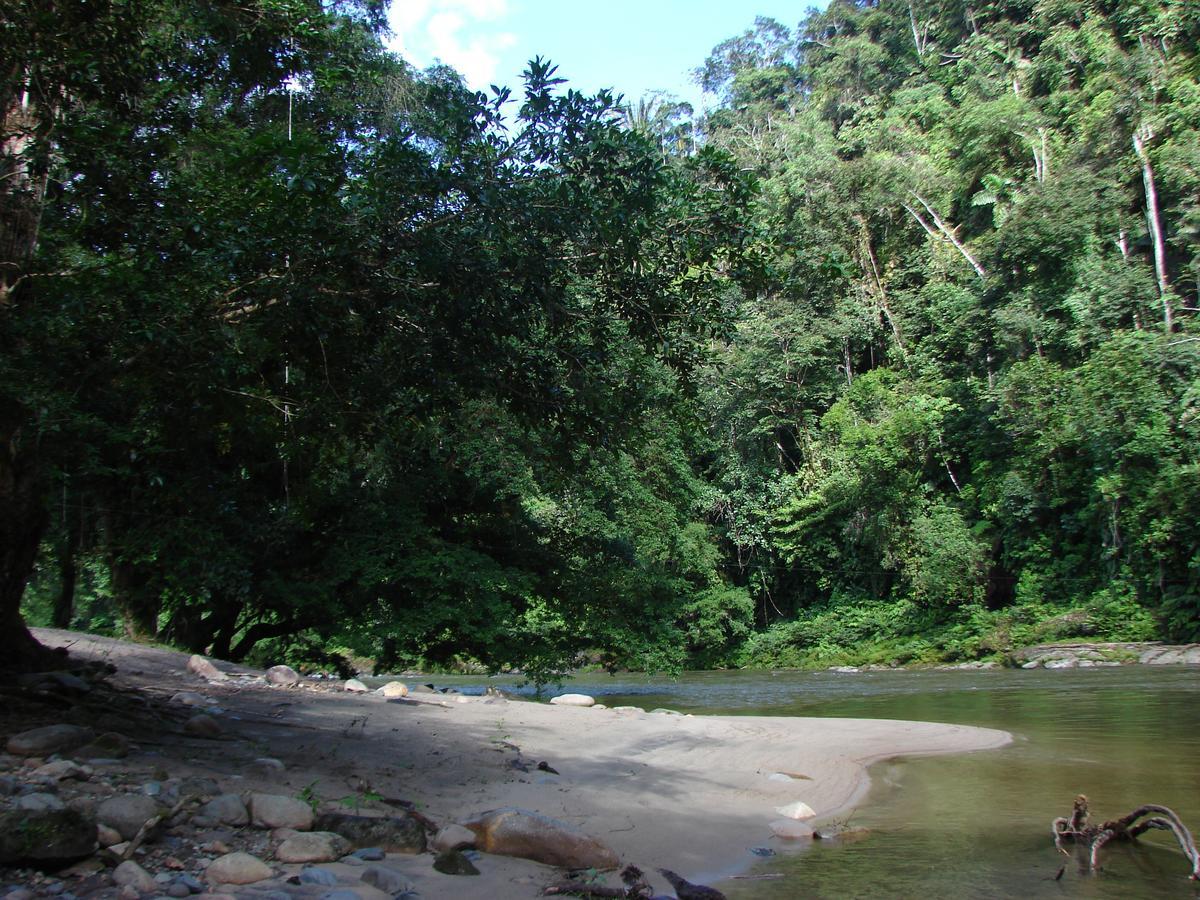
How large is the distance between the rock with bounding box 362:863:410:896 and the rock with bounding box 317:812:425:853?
43 centimetres

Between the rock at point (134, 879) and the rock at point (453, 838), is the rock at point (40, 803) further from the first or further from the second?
the rock at point (453, 838)

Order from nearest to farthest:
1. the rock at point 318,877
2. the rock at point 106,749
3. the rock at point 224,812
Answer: the rock at point 318,877
the rock at point 224,812
the rock at point 106,749

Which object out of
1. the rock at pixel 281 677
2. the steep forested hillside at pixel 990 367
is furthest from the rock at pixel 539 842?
the steep forested hillside at pixel 990 367

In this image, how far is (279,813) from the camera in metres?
4.48

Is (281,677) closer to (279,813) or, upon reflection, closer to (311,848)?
(279,813)

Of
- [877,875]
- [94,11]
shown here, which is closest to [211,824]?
[877,875]

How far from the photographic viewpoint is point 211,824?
431 centimetres

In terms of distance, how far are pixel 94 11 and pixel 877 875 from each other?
7.76 metres

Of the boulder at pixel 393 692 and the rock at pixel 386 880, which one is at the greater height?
the rock at pixel 386 880

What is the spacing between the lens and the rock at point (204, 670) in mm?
9766

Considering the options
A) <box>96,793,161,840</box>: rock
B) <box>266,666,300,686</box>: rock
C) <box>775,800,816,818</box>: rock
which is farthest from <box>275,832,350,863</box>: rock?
<box>266,666,300,686</box>: rock

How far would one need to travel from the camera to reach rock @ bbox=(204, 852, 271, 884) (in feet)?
12.2

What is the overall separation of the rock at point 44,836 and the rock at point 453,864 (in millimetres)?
1582

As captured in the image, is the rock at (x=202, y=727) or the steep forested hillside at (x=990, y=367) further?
the steep forested hillside at (x=990, y=367)
